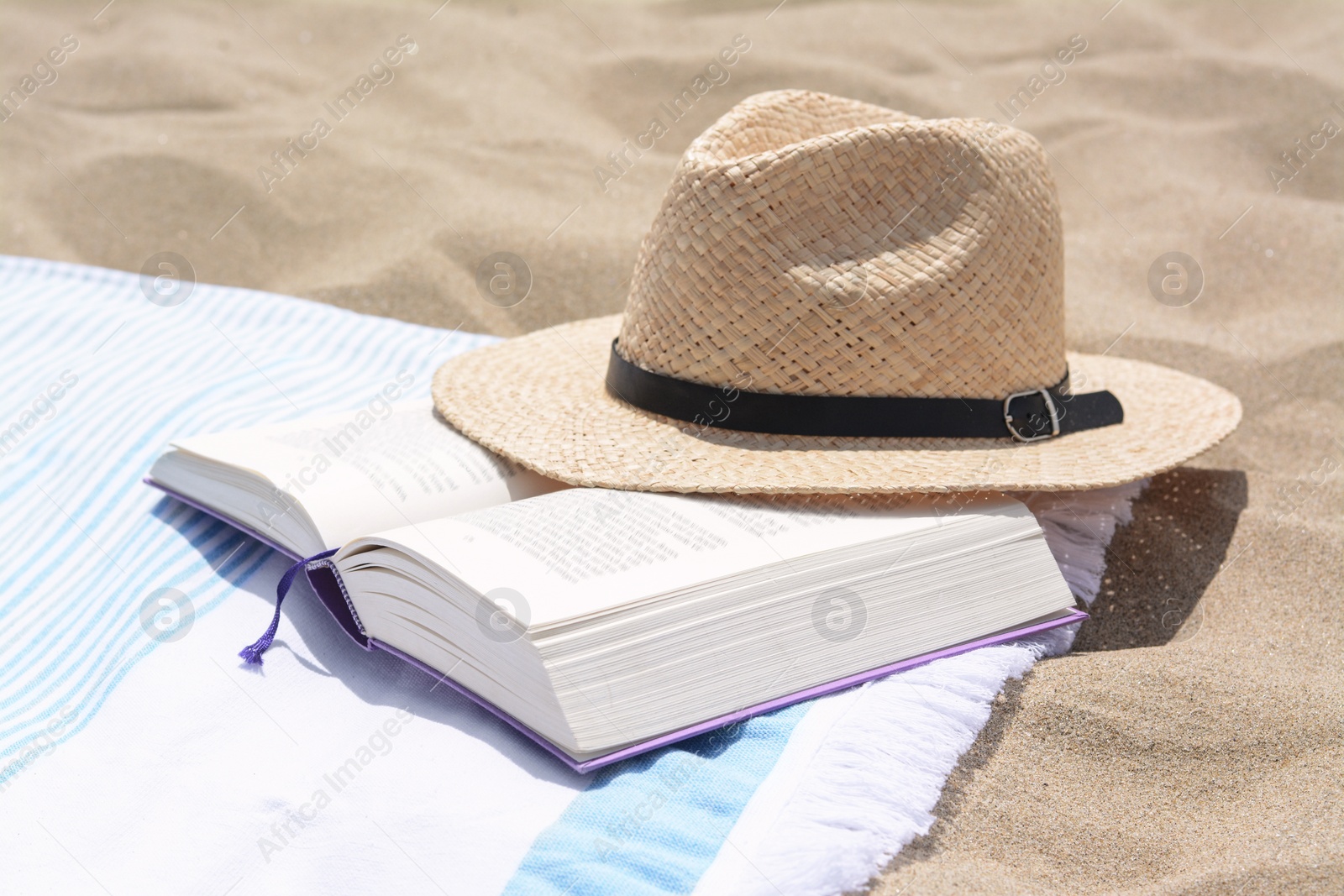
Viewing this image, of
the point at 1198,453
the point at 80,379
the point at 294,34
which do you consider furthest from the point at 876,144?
the point at 294,34

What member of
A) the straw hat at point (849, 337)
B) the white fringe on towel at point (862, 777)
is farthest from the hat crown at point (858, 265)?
the white fringe on towel at point (862, 777)

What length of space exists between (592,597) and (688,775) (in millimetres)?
220

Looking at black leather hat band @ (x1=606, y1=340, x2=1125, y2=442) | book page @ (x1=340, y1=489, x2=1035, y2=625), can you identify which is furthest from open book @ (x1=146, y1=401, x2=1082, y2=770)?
black leather hat band @ (x1=606, y1=340, x2=1125, y2=442)

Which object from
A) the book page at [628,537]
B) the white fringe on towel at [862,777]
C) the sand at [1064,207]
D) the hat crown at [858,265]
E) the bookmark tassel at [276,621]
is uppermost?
the hat crown at [858,265]

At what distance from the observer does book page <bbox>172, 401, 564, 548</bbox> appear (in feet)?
4.52

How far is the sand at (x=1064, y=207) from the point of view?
117cm

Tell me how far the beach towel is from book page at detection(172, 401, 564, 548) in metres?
0.13

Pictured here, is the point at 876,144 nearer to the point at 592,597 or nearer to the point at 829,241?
the point at 829,241

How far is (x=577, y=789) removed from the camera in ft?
3.59

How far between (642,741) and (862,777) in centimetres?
24

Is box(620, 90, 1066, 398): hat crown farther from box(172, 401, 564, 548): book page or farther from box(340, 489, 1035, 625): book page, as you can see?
box(172, 401, 564, 548): book page

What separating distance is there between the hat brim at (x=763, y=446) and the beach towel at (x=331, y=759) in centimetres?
14

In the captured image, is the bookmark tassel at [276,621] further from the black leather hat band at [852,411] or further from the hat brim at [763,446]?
the black leather hat band at [852,411]

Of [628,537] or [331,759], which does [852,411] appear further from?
[331,759]
